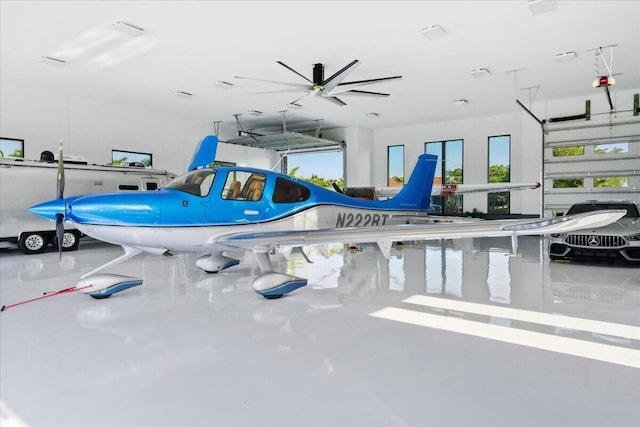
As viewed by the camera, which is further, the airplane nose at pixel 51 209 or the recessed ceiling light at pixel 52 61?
the recessed ceiling light at pixel 52 61

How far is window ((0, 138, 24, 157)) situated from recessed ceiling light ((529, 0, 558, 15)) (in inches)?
439

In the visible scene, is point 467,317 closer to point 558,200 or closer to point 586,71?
point 586,71

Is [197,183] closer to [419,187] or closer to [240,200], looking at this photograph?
[240,200]

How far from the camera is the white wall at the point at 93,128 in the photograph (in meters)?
9.52

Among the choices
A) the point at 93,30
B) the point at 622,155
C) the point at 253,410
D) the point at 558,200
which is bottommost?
the point at 253,410

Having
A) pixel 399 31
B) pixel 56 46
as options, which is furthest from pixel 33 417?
pixel 56 46

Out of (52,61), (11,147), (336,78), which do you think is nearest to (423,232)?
(336,78)

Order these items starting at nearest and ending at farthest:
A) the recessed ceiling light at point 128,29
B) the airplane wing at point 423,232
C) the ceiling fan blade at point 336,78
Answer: the airplane wing at point 423,232, the recessed ceiling light at point 128,29, the ceiling fan blade at point 336,78

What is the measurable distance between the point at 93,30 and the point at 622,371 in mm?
7847

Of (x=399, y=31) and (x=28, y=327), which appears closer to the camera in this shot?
(x=28, y=327)

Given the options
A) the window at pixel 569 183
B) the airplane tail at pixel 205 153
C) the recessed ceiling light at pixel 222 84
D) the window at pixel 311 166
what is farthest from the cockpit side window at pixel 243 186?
the window at pixel 311 166

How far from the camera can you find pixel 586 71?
8594 millimetres

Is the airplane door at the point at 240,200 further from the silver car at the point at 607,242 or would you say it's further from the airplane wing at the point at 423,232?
the silver car at the point at 607,242

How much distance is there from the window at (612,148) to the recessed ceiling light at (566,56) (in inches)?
144
